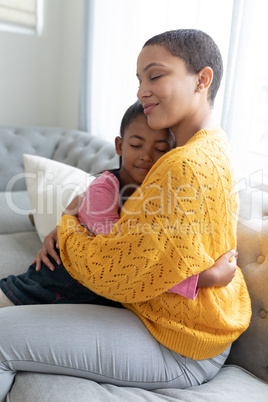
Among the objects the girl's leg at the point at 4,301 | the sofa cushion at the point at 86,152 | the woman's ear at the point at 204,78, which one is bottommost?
the girl's leg at the point at 4,301

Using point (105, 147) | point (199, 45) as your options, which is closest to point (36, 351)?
point (199, 45)

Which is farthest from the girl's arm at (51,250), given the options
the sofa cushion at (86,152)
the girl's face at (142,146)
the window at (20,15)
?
the window at (20,15)

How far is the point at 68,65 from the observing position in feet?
11.2

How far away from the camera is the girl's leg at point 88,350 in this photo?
1.10 m

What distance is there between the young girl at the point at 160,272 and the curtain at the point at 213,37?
0.61m

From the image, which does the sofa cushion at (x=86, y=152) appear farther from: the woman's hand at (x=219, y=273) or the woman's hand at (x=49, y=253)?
the woman's hand at (x=219, y=273)

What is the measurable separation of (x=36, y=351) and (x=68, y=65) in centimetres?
275

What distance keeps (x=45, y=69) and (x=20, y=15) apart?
0.43 metres

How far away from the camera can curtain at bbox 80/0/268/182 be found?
1690 millimetres

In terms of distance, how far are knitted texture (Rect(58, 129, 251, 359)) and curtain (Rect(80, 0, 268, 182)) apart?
0.69 meters

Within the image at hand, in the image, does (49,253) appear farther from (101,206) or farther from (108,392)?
(108,392)

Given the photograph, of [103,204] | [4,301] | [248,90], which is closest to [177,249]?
[103,204]

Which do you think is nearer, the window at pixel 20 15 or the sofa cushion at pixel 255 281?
the sofa cushion at pixel 255 281

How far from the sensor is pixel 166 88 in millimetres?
1105
